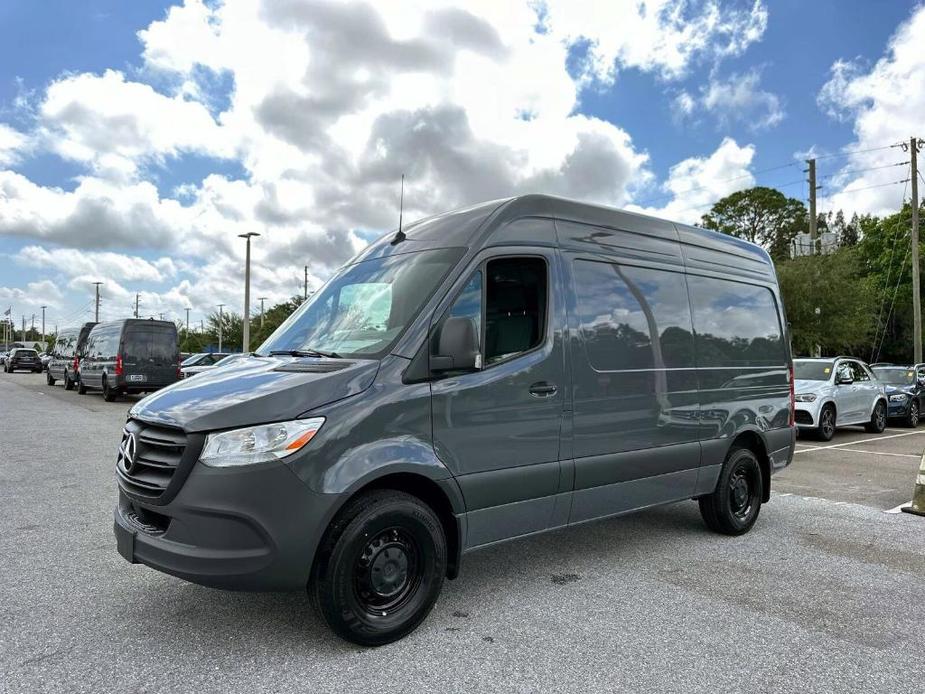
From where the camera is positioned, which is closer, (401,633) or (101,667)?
(101,667)

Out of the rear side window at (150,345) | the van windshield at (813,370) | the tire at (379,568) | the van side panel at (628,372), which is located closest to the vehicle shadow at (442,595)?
the tire at (379,568)

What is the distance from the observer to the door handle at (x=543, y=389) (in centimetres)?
405

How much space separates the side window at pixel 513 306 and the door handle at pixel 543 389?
224mm

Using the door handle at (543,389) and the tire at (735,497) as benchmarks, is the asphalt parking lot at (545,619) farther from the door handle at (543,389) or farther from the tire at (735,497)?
the door handle at (543,389)

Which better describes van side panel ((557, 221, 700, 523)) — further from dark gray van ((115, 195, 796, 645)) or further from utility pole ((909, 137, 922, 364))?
utility pole ((909, 137, 922, 364))

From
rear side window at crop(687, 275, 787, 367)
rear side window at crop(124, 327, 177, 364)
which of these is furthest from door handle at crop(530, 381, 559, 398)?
rear side window at crop(124, 327, 177, 364)

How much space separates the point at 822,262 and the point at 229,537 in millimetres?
28739

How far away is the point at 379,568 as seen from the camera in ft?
11.2

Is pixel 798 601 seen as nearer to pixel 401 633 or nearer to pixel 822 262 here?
pixel 401 633

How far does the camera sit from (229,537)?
3.10 m

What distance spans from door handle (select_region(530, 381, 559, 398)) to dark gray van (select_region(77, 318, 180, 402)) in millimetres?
16825

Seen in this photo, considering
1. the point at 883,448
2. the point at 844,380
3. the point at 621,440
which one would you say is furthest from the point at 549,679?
the point at 844,380

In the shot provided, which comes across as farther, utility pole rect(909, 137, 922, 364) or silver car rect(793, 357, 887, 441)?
utility pole rect(909, 137, 922, 364)

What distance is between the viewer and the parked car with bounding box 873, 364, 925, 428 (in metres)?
16.4
